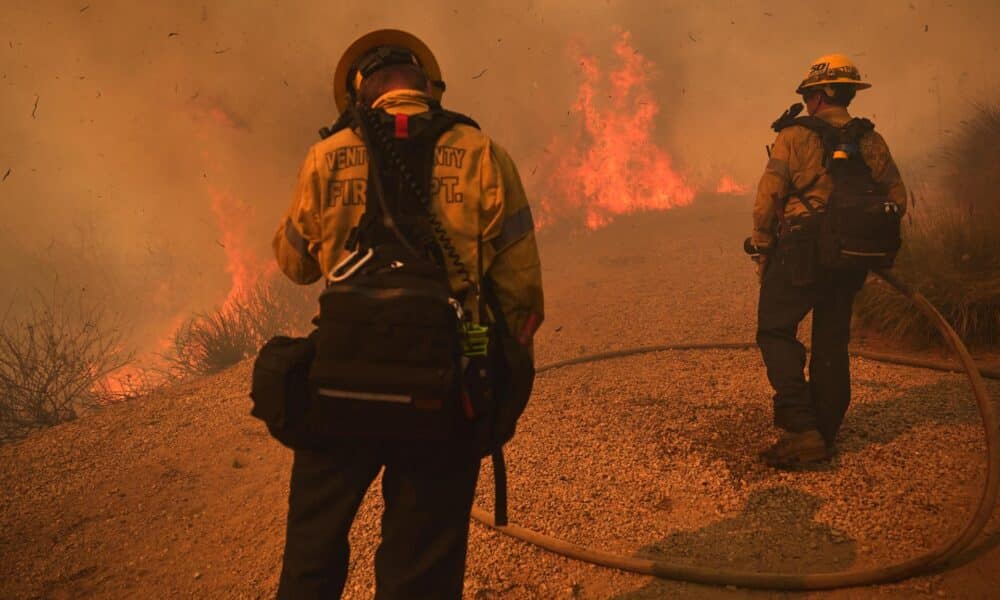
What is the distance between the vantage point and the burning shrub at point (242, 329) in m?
8.52

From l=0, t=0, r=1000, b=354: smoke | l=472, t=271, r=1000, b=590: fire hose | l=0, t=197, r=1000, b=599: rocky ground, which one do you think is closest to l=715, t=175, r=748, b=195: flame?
l=0, t=0, r=1000, b=354: smoke

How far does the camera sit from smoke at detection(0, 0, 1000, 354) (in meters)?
17.2

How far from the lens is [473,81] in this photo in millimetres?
18469

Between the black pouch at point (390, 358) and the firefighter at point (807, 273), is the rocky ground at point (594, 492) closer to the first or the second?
the firefighter at point (807, 273)

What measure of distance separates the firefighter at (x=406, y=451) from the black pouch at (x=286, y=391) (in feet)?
0.34

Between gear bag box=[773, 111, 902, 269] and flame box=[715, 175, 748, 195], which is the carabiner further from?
flame box=[715, 175, 748, 195]

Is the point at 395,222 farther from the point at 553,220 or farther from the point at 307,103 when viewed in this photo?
the point at 307,103

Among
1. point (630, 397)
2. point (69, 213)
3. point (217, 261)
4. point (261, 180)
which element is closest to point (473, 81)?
point (261, 180)

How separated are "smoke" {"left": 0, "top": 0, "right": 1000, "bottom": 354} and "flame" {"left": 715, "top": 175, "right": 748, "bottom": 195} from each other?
0.97 feet

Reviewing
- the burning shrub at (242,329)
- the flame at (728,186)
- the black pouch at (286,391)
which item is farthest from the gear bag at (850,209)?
the flame at (728,186)

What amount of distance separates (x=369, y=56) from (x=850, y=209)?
259 cm

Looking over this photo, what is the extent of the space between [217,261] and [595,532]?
24.1m

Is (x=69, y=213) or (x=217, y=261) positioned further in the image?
(x=69, y=213)

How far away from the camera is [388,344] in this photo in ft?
4.63
